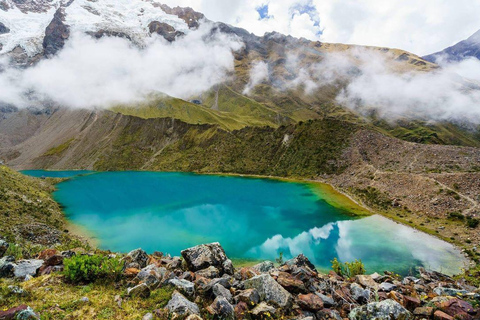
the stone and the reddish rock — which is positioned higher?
the stone

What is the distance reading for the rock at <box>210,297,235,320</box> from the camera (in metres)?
8.66

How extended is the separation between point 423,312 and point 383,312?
5.64 feet

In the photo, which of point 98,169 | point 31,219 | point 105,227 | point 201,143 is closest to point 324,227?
point 105,227

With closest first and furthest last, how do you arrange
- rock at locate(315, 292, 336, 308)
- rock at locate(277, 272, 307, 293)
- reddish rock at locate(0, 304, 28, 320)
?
reddish rock at locate(0, 304, 28, 320), rock at locate(315, 292, 336, 308), rock at locate(277, 272, 307, 293)

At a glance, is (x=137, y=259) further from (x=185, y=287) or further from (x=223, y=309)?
(x=223, y=309)

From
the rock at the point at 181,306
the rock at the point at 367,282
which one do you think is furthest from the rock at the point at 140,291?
the rock at the point at 367,282

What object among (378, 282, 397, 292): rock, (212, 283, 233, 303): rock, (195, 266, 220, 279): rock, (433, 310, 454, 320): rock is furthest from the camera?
(195, 266, 220, 279): rock

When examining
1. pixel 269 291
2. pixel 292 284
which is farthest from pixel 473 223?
pixel 269 291

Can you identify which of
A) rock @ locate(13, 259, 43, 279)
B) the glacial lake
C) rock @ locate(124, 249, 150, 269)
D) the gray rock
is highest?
the gray rock

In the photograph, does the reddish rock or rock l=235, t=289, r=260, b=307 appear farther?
rock l=235, t=289, r=260, b=307

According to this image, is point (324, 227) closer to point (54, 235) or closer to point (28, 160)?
point (54, 235)

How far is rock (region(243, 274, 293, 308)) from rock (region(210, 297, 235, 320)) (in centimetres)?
164

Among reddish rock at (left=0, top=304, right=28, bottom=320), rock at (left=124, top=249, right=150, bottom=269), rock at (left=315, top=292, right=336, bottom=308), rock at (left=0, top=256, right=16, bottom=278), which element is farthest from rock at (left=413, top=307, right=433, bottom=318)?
rock at (left=0, top=256, right=16, bottom=278)

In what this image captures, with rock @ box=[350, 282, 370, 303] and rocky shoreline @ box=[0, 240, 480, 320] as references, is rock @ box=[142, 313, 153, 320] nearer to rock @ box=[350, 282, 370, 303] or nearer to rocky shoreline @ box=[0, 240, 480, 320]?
rocky shoreline @ box=[0, 240, 480, 320]
